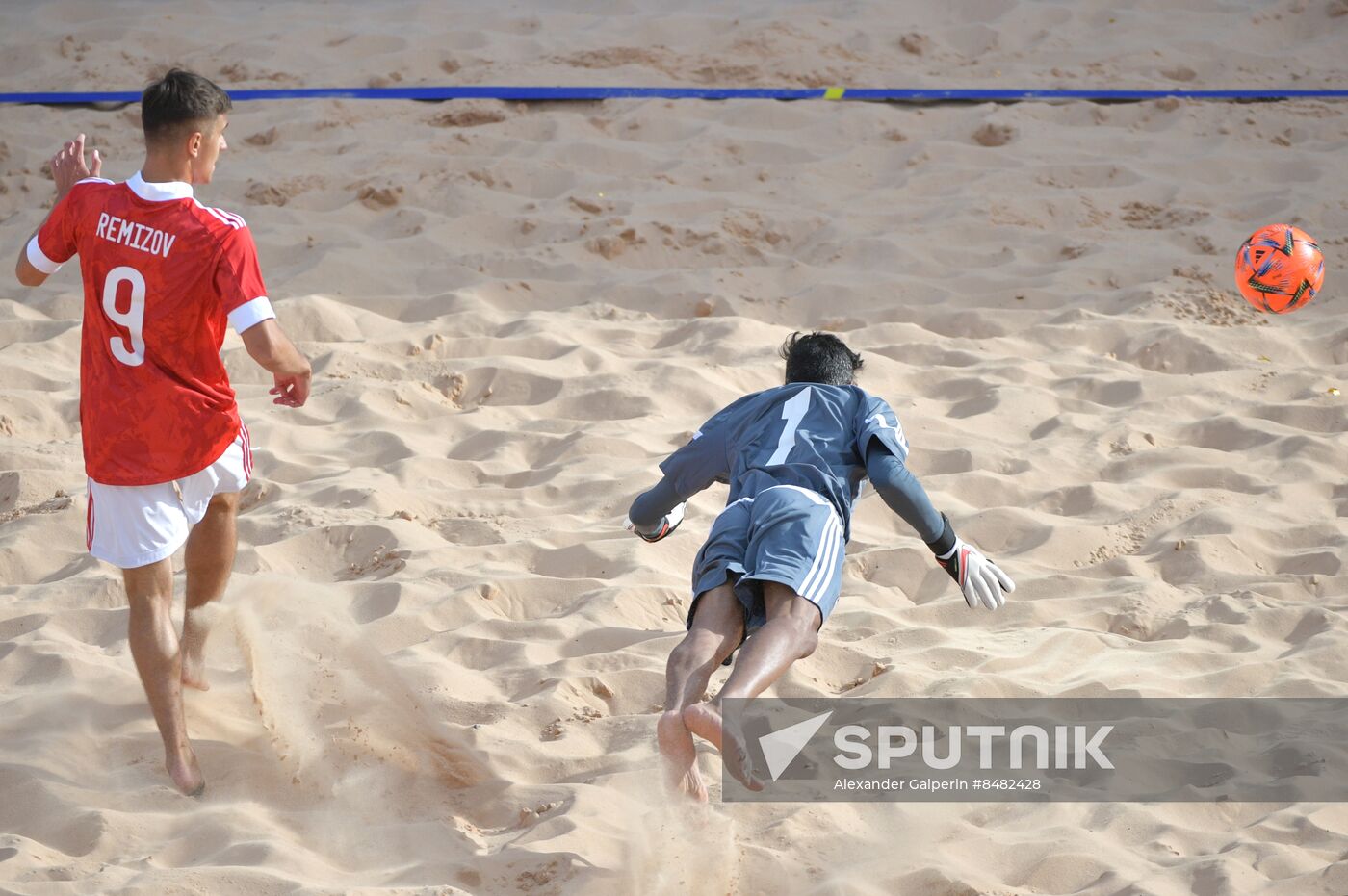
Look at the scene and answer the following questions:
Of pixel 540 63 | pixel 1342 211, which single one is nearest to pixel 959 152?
pixel 1342 211

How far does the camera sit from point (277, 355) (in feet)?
9.86

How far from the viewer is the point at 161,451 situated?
3.08 metres

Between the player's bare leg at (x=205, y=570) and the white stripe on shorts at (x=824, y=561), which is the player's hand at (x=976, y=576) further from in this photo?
the player's bare leg at (x=205, y=570)

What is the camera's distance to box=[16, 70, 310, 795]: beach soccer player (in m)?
3.01

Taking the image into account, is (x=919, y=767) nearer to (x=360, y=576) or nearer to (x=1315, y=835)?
(x=1315, y=835)

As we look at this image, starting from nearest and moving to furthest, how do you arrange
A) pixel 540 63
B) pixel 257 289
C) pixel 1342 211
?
pixel 257 289
pixel 1342 211
pixel 540 63

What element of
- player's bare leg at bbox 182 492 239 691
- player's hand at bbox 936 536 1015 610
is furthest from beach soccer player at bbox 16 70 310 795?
player's hand at bbox 936 536 1015 610

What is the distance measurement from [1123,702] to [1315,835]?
61 cm

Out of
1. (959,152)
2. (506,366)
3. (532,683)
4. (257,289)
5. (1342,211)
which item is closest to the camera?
(257,289)

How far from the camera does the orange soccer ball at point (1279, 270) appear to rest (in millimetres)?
5301

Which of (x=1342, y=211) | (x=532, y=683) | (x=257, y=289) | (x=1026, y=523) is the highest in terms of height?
(x=1342, y=211)

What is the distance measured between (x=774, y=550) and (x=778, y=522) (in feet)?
0.27

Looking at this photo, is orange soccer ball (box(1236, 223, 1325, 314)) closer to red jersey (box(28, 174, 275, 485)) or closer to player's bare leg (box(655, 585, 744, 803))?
player's bare leg (box(655, 585, 744, 803))

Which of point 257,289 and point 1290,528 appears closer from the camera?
point 257,289
